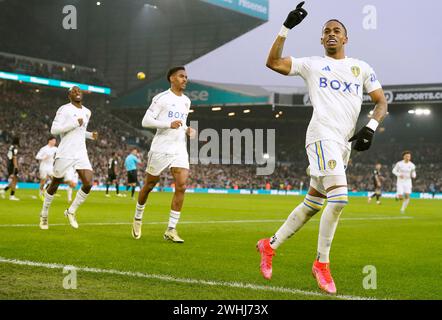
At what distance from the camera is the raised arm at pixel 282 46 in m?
5.59

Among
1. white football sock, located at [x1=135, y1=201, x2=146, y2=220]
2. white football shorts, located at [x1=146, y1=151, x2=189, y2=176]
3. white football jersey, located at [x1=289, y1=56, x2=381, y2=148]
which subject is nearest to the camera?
white football jersey, located at [x1=289, y1=56, x2=381, y2=148]

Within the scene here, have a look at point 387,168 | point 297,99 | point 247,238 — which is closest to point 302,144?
point 387,168

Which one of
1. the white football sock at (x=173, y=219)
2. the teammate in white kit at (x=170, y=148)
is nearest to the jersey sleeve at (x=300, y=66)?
the teammate in white kit at (x=170, y=148)

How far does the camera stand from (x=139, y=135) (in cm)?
5816

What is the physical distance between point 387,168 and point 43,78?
32.4 metres

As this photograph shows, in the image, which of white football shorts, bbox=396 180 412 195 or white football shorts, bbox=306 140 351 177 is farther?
white football shorts, bbox=396 180 412 195

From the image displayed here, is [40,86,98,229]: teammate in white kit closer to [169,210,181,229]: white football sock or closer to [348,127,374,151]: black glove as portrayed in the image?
[169,210,181,229]: white football sock

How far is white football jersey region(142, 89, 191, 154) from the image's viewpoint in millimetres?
9422

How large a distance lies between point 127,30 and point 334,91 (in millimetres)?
52136

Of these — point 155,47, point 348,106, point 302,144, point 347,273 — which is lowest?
point 347,273

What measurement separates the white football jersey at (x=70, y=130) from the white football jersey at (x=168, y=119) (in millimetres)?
1647

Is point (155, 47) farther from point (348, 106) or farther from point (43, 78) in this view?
point (348, 106)

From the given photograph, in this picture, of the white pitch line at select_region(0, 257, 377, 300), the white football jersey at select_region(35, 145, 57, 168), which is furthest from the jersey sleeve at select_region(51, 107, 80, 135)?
the white football jersey at select_region(35, 145, 57, 168)
